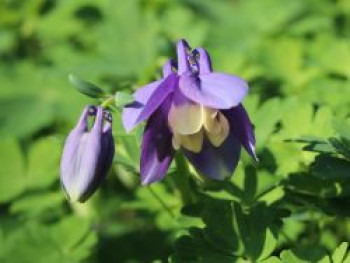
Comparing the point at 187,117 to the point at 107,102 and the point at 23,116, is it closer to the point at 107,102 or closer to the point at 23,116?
the point at 107,102

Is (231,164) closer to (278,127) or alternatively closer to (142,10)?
(278,127)

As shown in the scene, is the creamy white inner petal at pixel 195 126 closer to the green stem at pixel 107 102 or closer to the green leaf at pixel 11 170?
the green stem at pixel 107 102

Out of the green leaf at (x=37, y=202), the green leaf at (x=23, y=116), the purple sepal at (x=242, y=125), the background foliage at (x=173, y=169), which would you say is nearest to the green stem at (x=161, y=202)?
the background foliage at (x=173, y=169)

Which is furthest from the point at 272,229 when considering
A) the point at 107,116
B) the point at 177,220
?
the point at 107,116

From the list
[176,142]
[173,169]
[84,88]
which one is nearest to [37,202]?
[173,169]

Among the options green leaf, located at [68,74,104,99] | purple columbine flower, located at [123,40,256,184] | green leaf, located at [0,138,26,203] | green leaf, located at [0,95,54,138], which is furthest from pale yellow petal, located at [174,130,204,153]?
green leaf, located at [0,95,54,138]

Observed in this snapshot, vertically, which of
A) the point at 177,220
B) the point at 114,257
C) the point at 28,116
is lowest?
the point at 114,257
